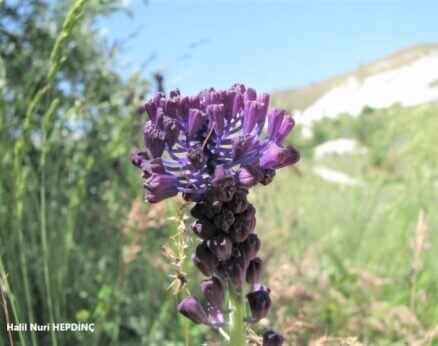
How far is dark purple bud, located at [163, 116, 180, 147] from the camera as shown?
1351mm

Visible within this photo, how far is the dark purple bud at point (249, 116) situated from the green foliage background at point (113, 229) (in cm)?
115

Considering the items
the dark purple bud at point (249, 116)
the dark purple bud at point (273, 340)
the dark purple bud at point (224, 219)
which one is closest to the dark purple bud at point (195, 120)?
the dark purple bud at point (249, 116)

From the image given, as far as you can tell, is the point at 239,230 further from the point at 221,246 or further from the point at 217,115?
the point at 217,115

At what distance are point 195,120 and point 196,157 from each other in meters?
0.09

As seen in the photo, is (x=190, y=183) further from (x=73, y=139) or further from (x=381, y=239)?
(x=381, y=239)

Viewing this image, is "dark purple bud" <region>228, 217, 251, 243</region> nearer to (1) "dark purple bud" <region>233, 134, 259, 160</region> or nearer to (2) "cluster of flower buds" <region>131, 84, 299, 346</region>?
(2) "cluster of flower buds" <region>131, 84, 299, 346</region>

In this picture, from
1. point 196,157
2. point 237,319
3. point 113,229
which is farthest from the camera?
point 113,229

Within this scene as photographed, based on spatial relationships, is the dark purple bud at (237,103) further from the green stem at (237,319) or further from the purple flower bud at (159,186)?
the green stem at (237,319)

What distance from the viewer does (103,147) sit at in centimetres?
415

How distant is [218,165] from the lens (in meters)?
1.38

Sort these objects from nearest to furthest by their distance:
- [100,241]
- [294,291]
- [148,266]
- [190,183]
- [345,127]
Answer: [190,183]
[294,291]
[148,266]
[100,241]
[345,127]

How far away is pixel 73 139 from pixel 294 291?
2108mm

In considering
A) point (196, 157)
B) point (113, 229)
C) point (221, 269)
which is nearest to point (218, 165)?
point (196, 157)

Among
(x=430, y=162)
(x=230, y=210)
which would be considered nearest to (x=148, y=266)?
(x=230, y=210)
